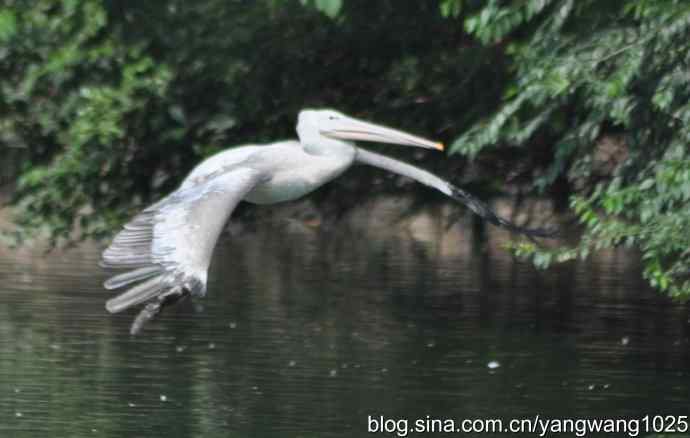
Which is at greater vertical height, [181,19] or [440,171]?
[181,19]

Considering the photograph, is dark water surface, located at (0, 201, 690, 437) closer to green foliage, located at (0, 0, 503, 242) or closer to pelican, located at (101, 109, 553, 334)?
green foliage, located at (0, 0, 503, 242)

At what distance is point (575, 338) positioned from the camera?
15250mm

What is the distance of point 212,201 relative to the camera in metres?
9.20

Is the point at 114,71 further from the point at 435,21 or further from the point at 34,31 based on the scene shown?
the point at 435,21

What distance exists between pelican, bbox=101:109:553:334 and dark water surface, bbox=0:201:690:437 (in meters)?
1.53

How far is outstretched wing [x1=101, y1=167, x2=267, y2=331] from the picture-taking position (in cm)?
852

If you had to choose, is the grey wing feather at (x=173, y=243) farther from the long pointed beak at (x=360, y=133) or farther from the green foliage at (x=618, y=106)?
the green foliage at (x=618, y=106)

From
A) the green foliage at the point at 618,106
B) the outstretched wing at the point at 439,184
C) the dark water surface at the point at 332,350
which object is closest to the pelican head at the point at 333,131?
the outstretched wing at the point at 439,184

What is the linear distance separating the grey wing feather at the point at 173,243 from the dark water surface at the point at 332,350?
189cm

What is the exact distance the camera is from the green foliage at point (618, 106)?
11.0 meters

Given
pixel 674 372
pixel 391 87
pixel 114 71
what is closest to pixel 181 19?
pixel 114 71

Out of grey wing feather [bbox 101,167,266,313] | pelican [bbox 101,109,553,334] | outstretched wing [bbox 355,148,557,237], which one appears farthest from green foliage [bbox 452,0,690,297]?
grey wing feather [bbox 101,167,266,313]

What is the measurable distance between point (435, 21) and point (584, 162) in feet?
10.5

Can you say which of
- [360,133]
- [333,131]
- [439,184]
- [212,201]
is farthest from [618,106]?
[212,201]
